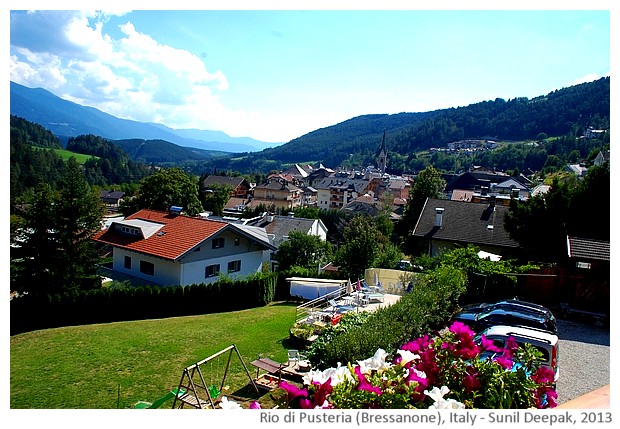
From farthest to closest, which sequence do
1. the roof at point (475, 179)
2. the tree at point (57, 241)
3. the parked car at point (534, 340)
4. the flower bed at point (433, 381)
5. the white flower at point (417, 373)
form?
the roof at point (475, 179) < the tree at point (57, 241) < the parked car at point (534, 340) < the white flower at point (417, 373) < the flower bed at point (433, 381)

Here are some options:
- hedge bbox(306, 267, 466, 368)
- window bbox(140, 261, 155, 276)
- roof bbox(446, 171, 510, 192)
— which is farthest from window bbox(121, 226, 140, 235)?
roof bbox(446, 171, 510, 192)

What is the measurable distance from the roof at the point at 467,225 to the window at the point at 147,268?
51.6 feet

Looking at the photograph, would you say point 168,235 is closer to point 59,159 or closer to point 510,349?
point 510,349

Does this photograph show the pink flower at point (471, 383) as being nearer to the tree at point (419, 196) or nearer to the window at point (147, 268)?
the window at point (147, 268)

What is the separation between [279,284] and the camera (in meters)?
22.5

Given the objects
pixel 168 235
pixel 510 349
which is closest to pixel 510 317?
pixel 510 349

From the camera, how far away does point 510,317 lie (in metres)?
10.8

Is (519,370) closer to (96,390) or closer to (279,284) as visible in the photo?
(96,390)

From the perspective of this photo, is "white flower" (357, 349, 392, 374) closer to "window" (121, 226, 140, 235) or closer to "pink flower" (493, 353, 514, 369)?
"pink flower" (493, 353, 514, 369)

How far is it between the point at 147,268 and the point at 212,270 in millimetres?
3430

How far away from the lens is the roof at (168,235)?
2330cm

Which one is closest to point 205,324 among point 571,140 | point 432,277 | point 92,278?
point 92,278

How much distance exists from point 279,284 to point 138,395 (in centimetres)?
1249

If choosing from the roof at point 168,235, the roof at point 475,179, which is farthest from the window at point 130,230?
the roof at point 475,179
